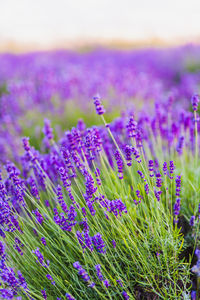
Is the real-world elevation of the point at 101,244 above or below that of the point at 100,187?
below

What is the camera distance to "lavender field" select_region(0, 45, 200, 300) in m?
1.84

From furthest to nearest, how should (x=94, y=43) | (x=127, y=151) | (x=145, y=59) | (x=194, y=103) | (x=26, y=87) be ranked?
(x=94, y=43) → (x=145, y=59) → (x=26, y=87) → (x=194, y=103) → (x=127, y=151)

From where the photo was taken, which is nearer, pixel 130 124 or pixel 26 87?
pixel 130 124

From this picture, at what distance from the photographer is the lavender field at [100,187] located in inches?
72.3

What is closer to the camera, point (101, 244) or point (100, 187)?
point (101, 244)

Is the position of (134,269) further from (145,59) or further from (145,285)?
(145,59)

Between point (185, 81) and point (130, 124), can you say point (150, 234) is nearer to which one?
point (130, 124)

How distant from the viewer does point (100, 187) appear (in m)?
2.02

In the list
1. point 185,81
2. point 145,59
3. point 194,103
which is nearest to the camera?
point 194,103

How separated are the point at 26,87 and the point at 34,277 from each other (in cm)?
456

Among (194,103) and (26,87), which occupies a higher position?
(26,87)

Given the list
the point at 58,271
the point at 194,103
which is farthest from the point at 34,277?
the point at 194,103

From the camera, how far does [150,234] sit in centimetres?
201

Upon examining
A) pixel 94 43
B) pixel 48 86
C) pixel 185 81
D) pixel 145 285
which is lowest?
pixel 145 285
